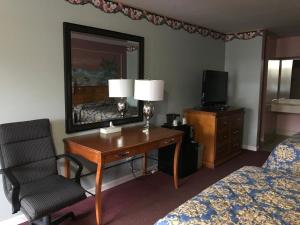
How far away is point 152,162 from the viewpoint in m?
3.81

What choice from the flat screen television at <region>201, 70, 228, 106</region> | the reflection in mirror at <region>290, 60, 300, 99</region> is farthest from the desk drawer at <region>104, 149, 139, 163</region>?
the reflection in mirror at <region>290, 60, 300, 99</region>

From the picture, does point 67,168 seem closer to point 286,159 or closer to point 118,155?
point 118,155

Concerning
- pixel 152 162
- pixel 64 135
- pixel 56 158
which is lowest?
pixel 152 162

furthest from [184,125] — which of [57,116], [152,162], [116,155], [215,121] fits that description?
[57,116]

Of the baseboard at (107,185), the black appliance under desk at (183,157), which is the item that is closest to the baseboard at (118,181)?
the baseboard at (107,185)

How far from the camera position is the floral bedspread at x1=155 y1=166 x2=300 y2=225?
1.34 m

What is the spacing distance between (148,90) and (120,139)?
0.65m

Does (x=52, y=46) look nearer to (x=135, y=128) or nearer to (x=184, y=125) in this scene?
(x=135, y=128)

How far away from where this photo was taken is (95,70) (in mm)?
2867

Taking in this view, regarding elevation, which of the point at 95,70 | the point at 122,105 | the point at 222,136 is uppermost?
the point at 95,70

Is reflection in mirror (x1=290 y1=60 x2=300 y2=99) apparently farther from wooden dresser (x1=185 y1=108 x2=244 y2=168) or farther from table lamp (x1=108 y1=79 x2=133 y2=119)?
table lamp (x1=108 y1=79 x2=133 y2=119)

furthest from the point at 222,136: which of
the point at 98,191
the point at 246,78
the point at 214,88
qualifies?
the point at 98,191

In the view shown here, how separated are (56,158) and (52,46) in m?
1.12

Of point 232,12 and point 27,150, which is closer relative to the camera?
point 27,150
